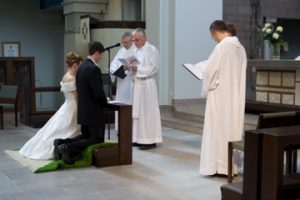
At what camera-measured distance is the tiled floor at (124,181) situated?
4176 millimetres

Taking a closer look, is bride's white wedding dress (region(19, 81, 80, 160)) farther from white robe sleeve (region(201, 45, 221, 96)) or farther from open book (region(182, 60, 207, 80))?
white robe sleeve (region(201, 45, 221, 96))

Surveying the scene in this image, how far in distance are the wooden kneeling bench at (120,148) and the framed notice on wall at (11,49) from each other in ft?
32.0

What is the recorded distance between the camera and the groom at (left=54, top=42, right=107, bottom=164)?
16.8ft

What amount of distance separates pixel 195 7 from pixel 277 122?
682 cm

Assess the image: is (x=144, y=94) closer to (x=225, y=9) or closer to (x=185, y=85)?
A: (x=185, y=85)

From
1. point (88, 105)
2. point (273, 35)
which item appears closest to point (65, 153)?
point (88, 105)

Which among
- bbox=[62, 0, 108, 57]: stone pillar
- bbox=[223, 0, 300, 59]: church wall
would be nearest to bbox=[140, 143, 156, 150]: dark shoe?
bbox=[223, 0, 300, 59]: church wall

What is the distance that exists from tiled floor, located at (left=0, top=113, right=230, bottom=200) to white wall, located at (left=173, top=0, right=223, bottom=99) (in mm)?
4129

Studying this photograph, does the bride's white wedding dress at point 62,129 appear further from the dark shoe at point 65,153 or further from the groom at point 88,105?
the dark shoe at point 65,153

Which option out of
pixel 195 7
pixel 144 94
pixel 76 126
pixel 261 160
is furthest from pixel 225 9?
pixel 261 160

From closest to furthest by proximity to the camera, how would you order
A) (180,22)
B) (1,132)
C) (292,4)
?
(1,132) → (180,22) → (292,4)

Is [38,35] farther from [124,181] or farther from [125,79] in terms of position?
[124,181]

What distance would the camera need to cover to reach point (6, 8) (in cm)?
1422

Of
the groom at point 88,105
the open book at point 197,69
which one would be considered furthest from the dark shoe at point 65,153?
the open book at point 197,69
